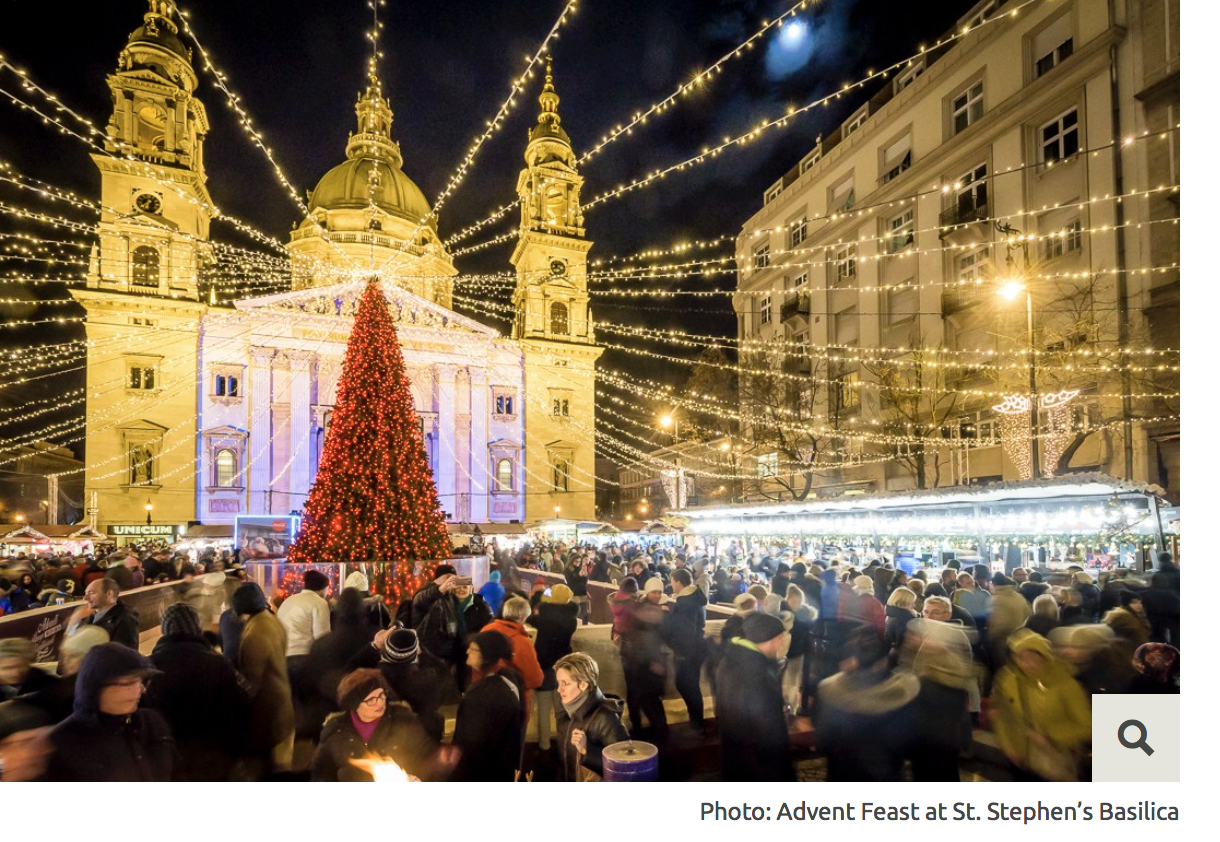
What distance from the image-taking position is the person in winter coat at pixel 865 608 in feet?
21.3

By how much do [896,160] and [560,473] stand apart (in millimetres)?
24730

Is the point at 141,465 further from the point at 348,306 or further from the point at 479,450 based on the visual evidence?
the point at 479,450

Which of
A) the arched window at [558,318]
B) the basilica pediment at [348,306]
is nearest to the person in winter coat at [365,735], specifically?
the basilica pediment at [348,306]

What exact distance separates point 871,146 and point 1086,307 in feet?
38.2

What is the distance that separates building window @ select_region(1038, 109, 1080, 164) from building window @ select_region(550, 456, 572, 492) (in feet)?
95.1

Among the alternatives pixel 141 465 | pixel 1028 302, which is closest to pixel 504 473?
pixel 141 465

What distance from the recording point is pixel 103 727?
128 inches

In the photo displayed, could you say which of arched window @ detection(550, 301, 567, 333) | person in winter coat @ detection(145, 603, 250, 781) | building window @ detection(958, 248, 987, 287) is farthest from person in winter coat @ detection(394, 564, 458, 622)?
arched window @ detection(550, 301, 567, 333)

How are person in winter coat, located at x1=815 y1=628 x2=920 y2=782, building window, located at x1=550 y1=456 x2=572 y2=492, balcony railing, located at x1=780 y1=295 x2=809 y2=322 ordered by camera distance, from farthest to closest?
building window, located at x1=550 y1=456 x2=572 y2=492, balcony railing, located at x1=780 y1=295 x2=809 y2=322, person in winter coat, located at x1=815 y1=628 x2=920 y2=782

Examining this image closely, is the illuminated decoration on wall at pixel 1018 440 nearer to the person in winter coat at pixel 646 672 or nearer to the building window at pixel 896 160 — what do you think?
the building window at pixel 896 160

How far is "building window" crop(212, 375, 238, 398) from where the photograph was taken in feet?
→ 120

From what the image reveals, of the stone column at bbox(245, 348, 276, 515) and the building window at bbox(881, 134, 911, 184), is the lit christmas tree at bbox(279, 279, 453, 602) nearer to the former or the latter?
the building window at bbox(881, 134, 911, 184)
